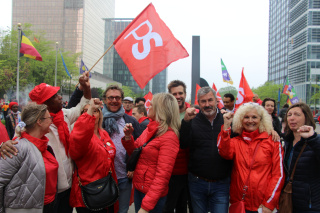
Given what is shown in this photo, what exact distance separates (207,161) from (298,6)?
232 feet

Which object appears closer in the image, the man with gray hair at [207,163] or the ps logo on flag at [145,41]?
the man with gray hair at [207,163]

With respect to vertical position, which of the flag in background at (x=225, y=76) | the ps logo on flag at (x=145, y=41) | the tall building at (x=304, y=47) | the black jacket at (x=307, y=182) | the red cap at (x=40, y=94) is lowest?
the black jacket at (x=307, y=182)

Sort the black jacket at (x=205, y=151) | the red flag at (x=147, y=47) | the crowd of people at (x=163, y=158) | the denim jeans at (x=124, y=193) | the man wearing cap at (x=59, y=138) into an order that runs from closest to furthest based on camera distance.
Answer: the crowd of people at (x=163, y=158), the man wearing cap at (x=59, y=138), the black jacket at (x=205, y=151), the denim jeans at (x=124, y=193), the red flag at (x=147, y=47)

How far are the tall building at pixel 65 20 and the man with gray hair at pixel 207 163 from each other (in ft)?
245

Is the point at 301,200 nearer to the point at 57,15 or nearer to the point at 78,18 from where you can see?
the point at 78,18

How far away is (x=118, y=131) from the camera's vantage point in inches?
129

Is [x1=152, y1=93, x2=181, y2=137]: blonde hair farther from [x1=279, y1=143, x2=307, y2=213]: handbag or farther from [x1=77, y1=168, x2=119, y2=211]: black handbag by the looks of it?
[x1=279, y1=143, x2=307, y2=213]: handbag

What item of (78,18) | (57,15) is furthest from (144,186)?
(57,15)

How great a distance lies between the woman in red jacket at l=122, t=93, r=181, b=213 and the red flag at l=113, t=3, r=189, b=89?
1074 millimetres

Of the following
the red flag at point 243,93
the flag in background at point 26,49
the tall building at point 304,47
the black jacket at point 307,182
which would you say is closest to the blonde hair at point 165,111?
the black jacket at point 307,182

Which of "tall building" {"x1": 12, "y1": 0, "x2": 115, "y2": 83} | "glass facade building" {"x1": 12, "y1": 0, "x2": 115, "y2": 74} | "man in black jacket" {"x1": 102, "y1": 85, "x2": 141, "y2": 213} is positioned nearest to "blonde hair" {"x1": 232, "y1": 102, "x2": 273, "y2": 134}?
"man in black jacket" {"x1": 102, "y1": 85, "x2": 141, "y2": 213}

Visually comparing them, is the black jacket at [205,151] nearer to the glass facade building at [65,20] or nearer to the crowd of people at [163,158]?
the crowd of people at [163,158]

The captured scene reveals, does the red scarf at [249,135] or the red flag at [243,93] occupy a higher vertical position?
the red flag at [243,93]

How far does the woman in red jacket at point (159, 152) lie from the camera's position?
2521 millimetres
